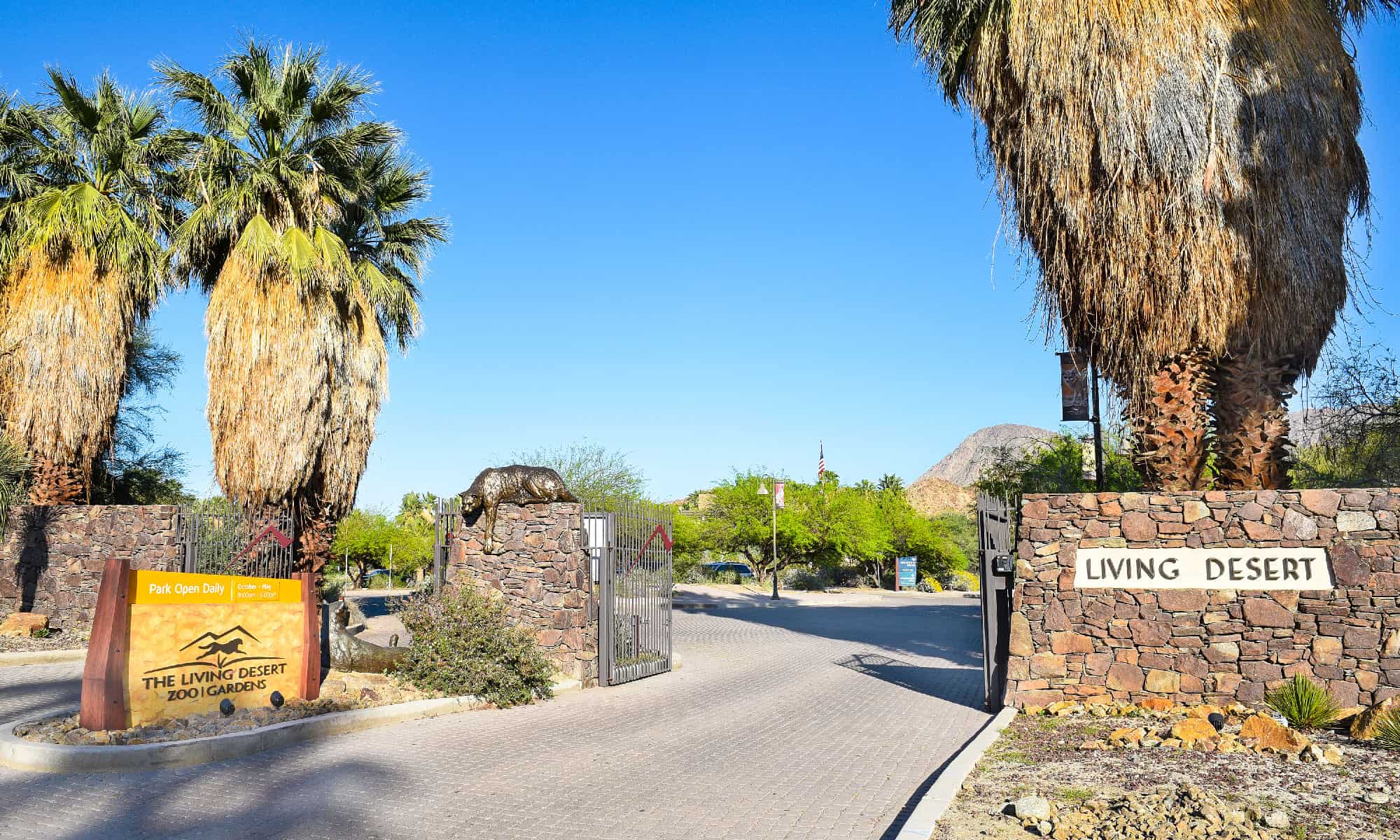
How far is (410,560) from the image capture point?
4569cm

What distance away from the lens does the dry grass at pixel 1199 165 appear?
11.4 metres

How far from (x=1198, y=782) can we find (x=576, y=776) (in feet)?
15.0

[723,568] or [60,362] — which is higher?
[60,362]

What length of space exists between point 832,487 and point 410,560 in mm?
21030

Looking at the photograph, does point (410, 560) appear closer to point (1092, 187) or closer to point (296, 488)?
point (296, 488)

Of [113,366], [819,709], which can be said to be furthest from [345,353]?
[819,709]

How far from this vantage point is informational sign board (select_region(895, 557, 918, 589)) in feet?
152

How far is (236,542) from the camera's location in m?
16.0

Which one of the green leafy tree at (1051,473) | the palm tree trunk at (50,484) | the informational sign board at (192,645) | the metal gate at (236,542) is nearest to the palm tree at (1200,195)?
the informational sign board at (192,645)

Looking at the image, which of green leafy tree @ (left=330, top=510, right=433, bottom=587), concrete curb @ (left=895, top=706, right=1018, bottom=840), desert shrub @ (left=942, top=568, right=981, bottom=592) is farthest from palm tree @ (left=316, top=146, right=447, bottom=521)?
desert shrub @ (left=942, top=568, right=981, bottom=592)

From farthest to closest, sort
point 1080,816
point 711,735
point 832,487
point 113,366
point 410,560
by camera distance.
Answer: point 832,487 < point 410,560 < point 113,366 < point 711,735 < point 1080,816

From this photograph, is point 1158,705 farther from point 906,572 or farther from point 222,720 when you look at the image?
point 906,572

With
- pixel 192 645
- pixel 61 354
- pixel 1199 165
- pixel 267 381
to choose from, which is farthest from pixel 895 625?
pixel 61 354

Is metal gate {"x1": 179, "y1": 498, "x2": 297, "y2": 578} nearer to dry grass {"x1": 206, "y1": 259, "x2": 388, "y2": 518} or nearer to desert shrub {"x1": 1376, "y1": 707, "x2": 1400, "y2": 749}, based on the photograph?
dry grass {"x1": 206, "y1": 259, "x2": 388, "y2": 518}
